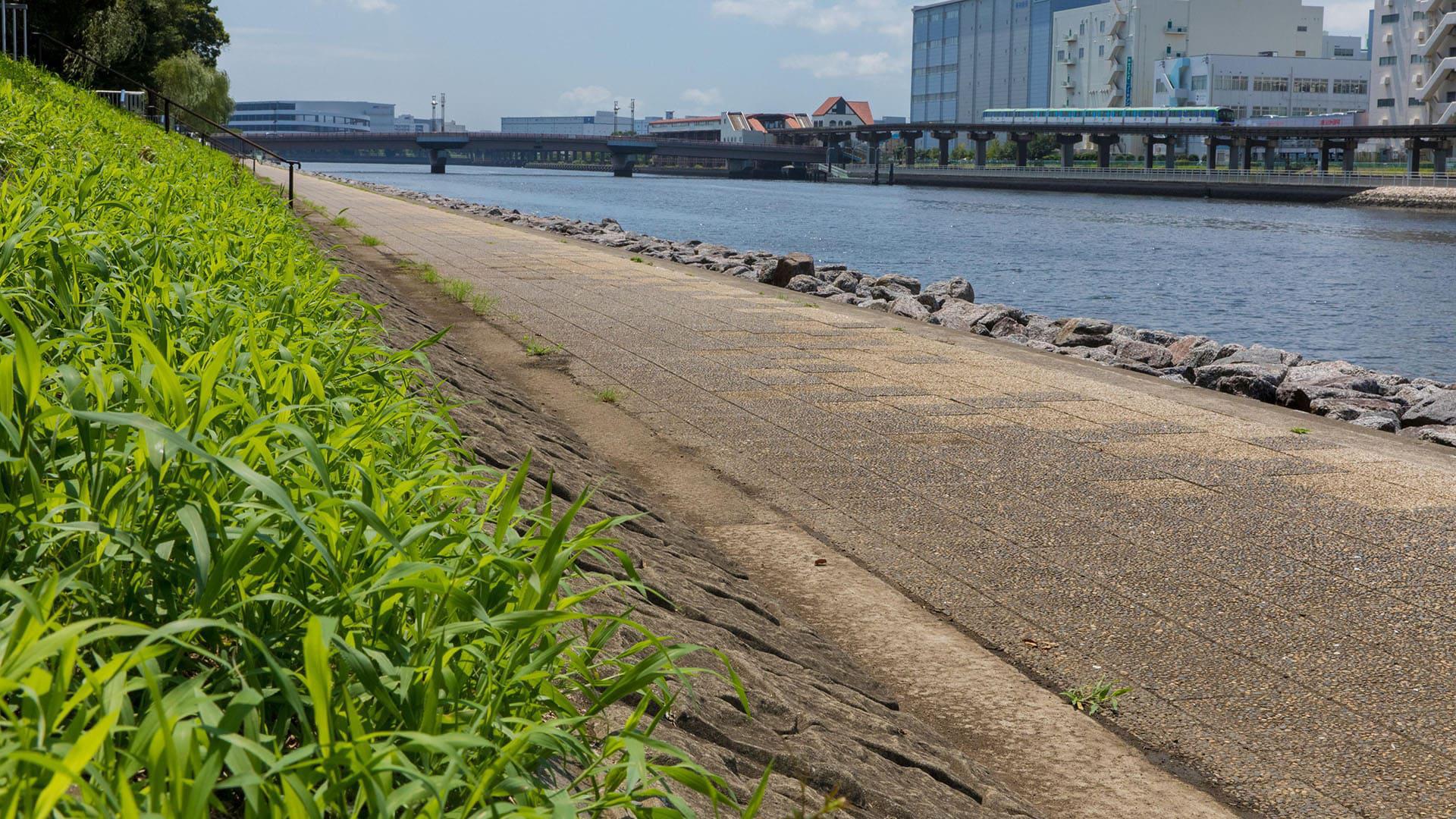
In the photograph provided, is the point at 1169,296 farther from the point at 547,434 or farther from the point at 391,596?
the point at 391,596

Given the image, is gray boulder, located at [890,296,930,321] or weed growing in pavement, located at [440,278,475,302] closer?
weed growing in pavement, located at [440,278,475,302]

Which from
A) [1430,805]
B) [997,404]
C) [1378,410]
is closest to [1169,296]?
[1378,410]

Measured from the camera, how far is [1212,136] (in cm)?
10269

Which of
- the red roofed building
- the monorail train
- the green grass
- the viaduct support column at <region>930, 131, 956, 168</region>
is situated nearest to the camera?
the green grass

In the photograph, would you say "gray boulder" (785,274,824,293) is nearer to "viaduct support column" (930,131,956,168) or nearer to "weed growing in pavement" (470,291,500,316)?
"weed growing in pavement" (470,291,500,316)

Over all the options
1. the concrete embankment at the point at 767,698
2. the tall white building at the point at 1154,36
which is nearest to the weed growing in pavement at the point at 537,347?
the concrete embankment at the point at 767,698

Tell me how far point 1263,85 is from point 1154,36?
38.9 ft

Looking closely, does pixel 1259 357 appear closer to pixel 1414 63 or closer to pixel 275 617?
pixel 275 617

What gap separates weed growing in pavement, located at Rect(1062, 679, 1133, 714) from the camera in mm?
4305

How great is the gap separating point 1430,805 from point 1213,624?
4.54 feet

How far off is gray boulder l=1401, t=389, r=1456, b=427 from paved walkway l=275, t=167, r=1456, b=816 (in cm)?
340

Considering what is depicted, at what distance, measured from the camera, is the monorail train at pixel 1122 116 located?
10869cm

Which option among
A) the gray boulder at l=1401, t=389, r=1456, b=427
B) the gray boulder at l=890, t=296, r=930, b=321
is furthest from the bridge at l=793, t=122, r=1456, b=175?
the gray boulder at l=1401, t=389, r=1456, b=427

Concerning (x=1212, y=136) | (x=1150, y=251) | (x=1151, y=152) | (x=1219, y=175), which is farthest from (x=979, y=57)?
(x=1150, y=251)
